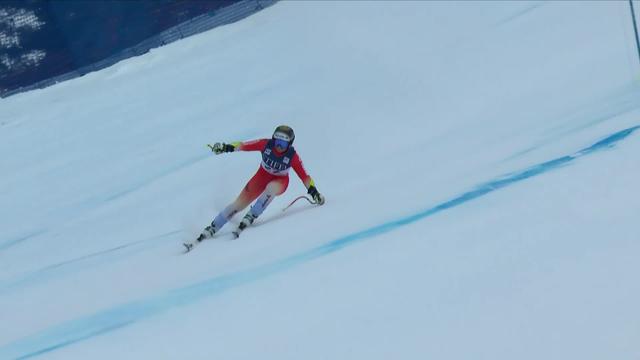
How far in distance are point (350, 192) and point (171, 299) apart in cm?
251

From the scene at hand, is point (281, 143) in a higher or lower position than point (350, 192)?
higher

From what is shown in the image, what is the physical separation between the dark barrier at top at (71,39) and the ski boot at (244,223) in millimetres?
8874

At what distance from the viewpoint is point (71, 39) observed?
14156 mm

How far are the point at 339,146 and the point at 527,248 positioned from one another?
5383 millimetres

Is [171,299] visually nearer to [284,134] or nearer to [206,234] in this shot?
[206,234]

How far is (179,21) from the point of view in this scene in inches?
585

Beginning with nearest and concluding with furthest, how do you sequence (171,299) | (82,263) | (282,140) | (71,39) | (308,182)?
(171,299), (282,140), (308,182), (82,263), (71,39)

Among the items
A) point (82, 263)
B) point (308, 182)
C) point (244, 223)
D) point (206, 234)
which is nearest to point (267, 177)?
point (308, 182)

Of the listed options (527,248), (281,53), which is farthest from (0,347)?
(281,53)

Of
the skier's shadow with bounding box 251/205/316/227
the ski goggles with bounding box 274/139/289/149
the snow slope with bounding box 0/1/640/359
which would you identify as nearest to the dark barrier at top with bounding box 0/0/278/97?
the snow slope with bounding box 0/1/640/359

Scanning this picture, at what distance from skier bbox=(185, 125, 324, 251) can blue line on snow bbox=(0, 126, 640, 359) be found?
1358 mm

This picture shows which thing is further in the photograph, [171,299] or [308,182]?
[308,182]

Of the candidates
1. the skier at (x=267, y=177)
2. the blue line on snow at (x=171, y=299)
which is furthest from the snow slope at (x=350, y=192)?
the skier at (x=267, y=177)

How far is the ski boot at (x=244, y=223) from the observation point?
5.99 meters
